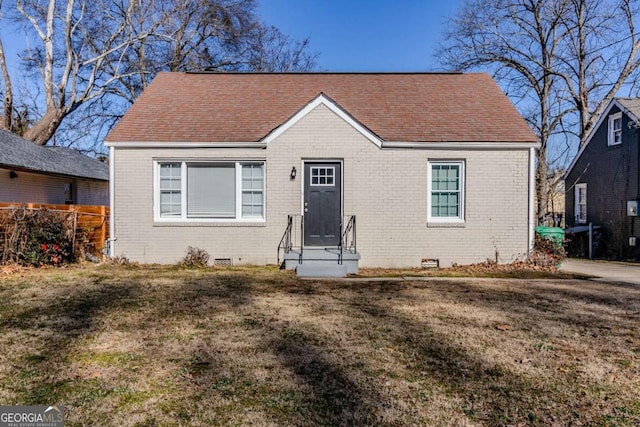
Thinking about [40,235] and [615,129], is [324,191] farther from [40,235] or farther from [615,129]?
[615,129]

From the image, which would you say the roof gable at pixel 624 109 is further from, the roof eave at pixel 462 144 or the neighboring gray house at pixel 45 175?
the neighboring gray house at pixel 45 175

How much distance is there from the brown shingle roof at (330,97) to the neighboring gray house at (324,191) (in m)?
0.11

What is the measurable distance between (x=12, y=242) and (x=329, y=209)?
7.26 metres

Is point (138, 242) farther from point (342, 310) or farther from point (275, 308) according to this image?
point (342, 310)

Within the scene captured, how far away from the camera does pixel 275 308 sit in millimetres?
6086

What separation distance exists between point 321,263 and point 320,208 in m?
1.66

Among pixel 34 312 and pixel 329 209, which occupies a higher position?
pixel 329 209

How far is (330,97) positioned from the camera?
36.2ft

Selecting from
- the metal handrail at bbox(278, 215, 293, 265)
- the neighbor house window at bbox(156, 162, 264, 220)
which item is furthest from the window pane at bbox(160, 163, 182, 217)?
the metal handrail at bbox(278, 215, 293, 265)

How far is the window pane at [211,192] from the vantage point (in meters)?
10.7

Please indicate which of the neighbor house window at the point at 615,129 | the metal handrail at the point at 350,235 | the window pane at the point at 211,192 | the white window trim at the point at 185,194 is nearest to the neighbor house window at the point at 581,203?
the neighbor house window at the point at 615,129

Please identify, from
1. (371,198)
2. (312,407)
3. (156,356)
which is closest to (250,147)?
(371,198)

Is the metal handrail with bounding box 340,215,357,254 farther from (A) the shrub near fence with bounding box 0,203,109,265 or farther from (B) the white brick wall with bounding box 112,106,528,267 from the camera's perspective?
(A) the shrub near fence with bounding box 0,203,109,265

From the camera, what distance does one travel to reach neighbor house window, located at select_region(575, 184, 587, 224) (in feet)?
63.4
